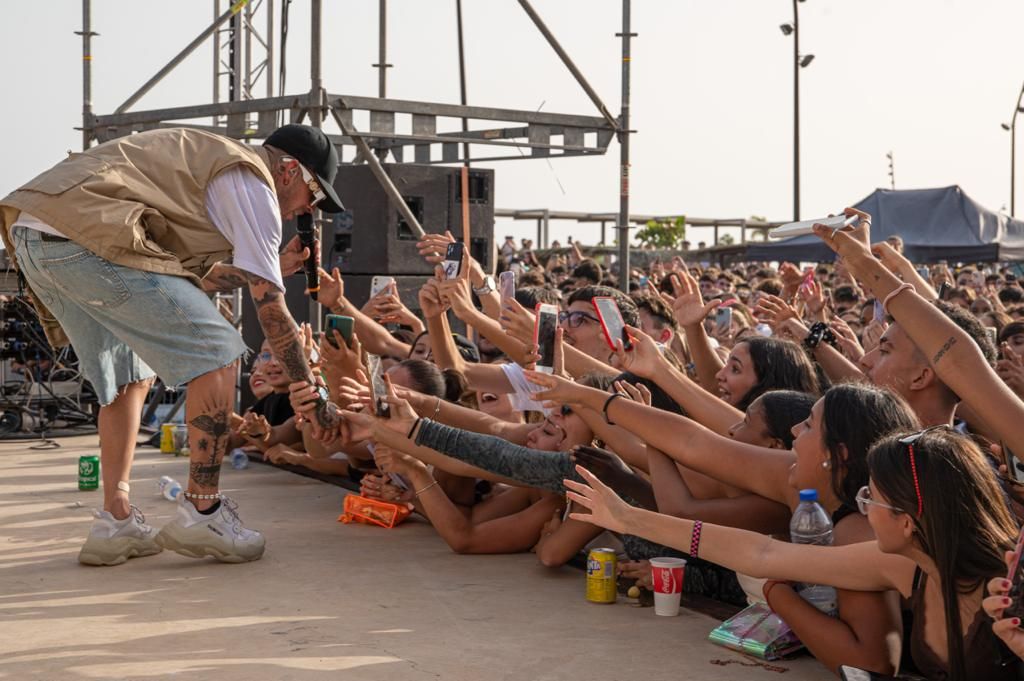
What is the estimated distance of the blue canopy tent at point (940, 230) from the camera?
74.4 ft

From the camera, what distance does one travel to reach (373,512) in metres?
5.85

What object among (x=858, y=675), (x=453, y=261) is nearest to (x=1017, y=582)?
(x=858, y=675)

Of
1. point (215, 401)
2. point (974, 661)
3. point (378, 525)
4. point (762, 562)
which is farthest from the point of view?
point (378, 525)

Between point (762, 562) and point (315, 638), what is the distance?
1.48m

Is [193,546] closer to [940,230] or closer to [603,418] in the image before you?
[603,418]

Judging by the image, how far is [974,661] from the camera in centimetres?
303

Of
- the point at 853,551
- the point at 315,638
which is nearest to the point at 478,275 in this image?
the point at 315,638

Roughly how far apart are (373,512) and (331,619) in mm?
1693

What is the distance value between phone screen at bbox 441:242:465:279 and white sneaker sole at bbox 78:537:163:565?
2118 millimetres

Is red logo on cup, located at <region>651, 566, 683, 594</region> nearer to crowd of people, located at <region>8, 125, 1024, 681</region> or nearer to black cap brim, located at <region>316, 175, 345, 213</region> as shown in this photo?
crowd of people, located at <region>8, 125, 1024, 681</region>

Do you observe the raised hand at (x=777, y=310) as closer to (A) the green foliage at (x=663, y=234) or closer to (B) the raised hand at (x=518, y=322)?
(B) the raised hand at (x=518, y=322)

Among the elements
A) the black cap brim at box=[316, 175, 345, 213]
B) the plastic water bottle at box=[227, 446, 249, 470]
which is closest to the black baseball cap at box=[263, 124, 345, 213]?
the black cap brim at box=[316, 175, 345, 213]

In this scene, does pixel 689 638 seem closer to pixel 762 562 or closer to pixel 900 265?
pixel 762 562

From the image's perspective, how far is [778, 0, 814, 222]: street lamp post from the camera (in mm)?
27125
